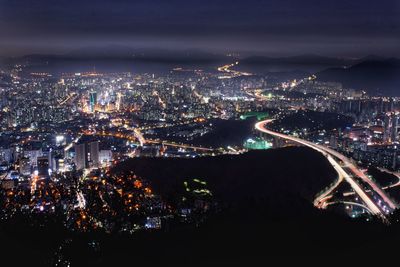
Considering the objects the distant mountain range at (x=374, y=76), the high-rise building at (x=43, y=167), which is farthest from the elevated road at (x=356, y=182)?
the distant mountain range at (x=374, y=76)

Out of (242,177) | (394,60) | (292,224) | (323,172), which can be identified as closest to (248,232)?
(292,224)

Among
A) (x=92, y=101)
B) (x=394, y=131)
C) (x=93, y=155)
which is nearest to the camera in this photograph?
(x=93, y=155)

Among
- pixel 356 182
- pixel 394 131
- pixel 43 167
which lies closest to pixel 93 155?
pixel 43 167

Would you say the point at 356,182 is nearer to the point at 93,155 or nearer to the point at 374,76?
the point at 93,155

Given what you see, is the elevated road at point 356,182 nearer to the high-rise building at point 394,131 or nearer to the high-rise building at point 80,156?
the high-rise building at point 394,131

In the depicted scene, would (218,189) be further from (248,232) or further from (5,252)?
(5,252)

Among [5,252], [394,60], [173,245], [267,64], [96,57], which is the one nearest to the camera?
[5,252]

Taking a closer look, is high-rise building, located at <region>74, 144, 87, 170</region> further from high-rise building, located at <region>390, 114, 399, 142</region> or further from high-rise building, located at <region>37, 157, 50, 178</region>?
high-rise building, located at <region>390, 114, 399, 142</region>

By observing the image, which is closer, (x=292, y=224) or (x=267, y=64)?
Result: (x=292, y=224)
